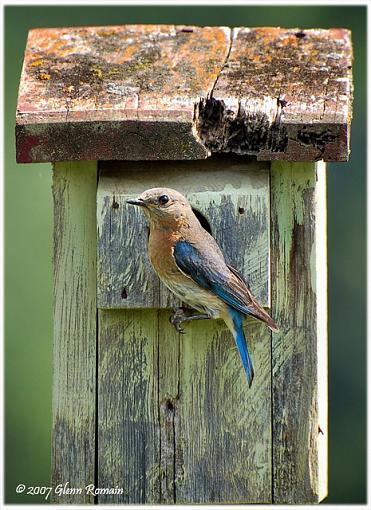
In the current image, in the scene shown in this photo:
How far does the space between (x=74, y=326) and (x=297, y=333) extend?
92 cm

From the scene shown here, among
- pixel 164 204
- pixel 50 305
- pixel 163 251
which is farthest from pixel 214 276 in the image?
pixel 50 305

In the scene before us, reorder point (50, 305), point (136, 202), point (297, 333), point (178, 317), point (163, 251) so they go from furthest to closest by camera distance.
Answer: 1. point (50, 305)
2. point (297, 333)
3. point (178, 317)
4. point (163, 251)
5. point (136, 202)

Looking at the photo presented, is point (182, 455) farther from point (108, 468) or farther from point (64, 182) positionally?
point (64, 182)

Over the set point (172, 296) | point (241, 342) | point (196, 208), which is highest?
point (196, 208)

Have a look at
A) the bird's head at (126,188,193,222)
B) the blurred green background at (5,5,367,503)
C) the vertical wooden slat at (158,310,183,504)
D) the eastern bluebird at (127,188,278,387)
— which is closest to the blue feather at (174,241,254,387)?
the eastern bluebird at (127,188,278,387)

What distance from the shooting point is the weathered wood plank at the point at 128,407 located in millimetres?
5758

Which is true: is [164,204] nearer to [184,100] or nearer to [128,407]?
[184,100]

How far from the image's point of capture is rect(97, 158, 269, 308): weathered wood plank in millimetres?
5594

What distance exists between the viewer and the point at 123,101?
5.56m

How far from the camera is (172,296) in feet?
18.4

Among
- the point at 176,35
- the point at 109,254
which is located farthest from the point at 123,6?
the point at 109,254

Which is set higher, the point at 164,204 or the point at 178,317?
the point at 164,204

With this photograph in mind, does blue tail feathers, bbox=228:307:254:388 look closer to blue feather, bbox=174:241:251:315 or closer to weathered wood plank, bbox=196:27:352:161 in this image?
blue feather, bbox=174:241:251:315

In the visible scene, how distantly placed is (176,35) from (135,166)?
2.46ft
